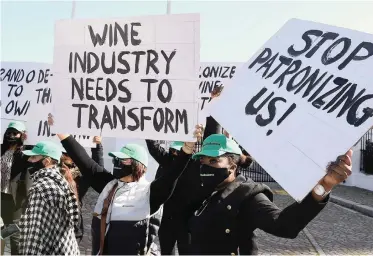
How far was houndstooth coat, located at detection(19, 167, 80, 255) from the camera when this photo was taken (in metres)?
2.43

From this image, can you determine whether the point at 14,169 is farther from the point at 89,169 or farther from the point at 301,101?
the point at 301,101

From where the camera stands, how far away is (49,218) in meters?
2.47

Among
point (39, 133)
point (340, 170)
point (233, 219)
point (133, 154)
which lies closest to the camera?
point (340, 170)

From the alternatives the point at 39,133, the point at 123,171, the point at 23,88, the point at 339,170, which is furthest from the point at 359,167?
the point at 339,170

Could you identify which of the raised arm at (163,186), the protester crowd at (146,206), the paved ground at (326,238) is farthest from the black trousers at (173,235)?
the paved ground at (326,238)

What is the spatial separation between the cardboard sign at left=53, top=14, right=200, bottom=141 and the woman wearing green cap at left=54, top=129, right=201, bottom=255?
24 centimetres

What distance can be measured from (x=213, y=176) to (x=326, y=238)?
5.15 m

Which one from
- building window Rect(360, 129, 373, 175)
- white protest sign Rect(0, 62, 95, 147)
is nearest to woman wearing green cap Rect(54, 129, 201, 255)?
white protest sign Rect(0, 62, 95, 147)

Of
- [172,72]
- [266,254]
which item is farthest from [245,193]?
[266,254]

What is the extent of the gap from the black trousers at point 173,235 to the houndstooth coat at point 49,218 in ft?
4.03

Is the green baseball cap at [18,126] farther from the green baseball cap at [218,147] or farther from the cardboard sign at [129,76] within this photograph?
the green baseball cap at [218,147]

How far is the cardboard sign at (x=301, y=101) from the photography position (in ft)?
6.00

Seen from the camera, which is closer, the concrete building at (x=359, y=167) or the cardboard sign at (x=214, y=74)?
the cardboard sign at (x=214, y=74)

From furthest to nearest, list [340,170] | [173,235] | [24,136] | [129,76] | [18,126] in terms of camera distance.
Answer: [24,136] < [18,126] < [173,235] < [129,76] < [340,170]
